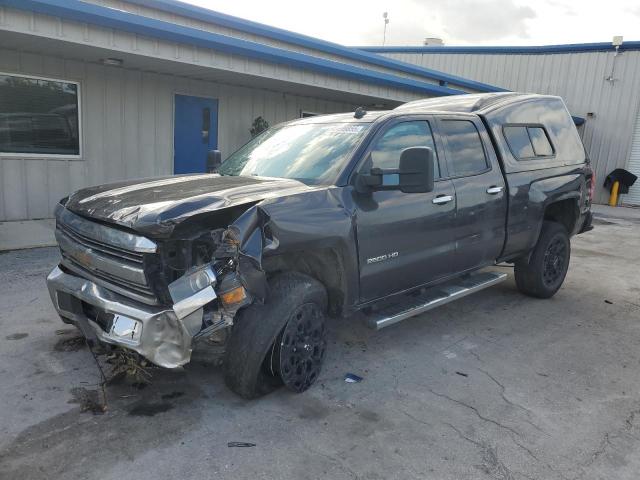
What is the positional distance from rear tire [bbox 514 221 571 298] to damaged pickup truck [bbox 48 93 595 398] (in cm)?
39

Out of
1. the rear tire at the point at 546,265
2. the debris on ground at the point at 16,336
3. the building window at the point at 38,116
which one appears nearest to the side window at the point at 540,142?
the rear tire at the point at 546,265

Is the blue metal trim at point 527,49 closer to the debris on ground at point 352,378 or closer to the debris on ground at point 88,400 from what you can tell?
the debris on ground at point 352,378

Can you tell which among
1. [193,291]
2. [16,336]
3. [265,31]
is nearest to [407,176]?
[193,291]

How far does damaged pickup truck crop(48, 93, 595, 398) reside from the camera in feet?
9.62

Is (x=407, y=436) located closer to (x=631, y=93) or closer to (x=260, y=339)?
(x=260, y=339)

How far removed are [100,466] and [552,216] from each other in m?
5.38

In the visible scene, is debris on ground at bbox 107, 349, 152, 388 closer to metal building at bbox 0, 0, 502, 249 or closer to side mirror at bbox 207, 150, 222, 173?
side mirror at bbox 207, 150, 222, 173

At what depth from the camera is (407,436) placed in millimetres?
3057

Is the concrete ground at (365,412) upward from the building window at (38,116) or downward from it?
downward

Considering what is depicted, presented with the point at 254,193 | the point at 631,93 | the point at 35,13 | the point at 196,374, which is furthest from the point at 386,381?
the point at 631,93

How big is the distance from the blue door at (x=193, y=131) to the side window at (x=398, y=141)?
6.82m

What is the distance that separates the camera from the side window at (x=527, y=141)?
5.27 meters

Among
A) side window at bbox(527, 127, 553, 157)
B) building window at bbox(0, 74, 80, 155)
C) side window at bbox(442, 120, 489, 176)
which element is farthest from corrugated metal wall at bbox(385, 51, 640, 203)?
building window at bbox(0, 74, 80, 155)

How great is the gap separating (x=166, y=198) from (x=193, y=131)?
7.48 meters
